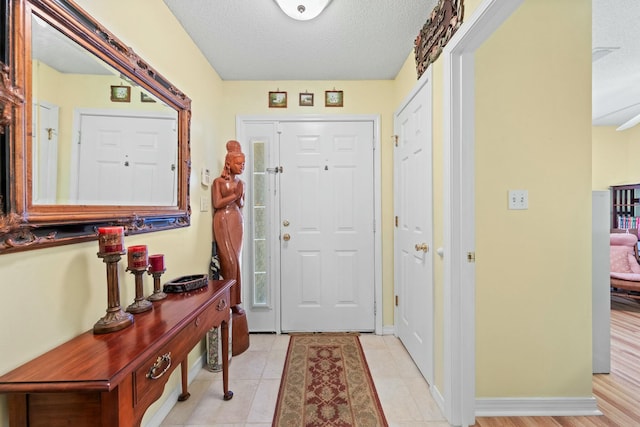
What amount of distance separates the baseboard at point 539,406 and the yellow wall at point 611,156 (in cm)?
401

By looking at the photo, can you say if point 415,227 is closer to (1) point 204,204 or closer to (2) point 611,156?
(1) point 204,204

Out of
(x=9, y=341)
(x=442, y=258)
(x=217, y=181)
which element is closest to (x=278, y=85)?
(x=217, y=181)

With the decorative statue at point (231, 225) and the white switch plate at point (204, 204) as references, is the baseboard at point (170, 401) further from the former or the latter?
the white switch plate at point (204, 204)

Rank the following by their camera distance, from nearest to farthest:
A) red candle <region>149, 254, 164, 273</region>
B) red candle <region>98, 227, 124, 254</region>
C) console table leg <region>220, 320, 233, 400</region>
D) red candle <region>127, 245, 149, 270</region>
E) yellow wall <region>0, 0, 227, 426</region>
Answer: yellow wall <region>0, 0, 227, 426</region>
red candle <region>98, 227, 124, 254</region>
red candle <region>127, 245, 149, 270</region>
red candle <region>149, 254, 164, 273</region>
console table leg <region>220, 320, 233, 400</region>

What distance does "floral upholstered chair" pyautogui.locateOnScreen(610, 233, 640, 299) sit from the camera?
3.11 metres

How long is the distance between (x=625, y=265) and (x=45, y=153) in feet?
16.5

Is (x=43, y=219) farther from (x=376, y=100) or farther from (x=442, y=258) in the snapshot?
(x=376, y=100)

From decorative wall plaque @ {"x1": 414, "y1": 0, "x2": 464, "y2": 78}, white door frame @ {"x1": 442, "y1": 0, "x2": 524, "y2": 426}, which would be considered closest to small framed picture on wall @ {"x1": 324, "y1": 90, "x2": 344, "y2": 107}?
decorative wall plaque @ {"x1": 414, "y1": 0, "x2": 464, "y2": 78}

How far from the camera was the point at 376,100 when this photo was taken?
8.54 feet

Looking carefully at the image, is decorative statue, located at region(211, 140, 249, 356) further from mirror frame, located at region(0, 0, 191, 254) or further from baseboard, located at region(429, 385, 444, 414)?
baseboard, located at region(429, 385, 444, 414)

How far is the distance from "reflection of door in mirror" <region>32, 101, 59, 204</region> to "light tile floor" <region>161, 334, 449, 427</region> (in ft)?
4.49

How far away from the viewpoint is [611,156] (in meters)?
4.25

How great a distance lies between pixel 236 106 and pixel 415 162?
166 cm

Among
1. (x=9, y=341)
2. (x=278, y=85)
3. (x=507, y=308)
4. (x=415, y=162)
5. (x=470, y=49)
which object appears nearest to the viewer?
(x=9, y=341)
